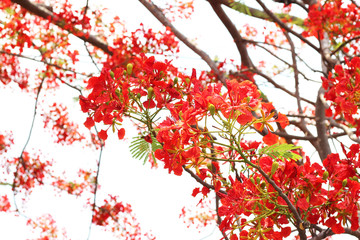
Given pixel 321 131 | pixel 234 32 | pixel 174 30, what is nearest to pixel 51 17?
pixel 174 30

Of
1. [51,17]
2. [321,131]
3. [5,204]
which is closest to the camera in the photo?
[321,131]

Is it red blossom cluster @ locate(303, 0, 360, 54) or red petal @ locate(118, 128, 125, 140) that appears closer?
red petal @ locate(118, 128, 125, 140)

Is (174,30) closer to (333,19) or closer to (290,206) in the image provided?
(333,19)

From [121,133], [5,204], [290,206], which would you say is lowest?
[290,206]

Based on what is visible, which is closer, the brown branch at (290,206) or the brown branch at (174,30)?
the brown branch at (290,206)

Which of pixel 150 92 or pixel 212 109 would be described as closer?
pixel 212 109

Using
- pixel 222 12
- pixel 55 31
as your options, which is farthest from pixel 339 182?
pixel 55 31

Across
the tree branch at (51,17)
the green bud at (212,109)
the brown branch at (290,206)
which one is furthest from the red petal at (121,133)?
the tree branch at (51,17)

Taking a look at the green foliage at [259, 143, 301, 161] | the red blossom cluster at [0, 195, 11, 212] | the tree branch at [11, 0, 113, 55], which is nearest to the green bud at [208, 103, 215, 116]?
the green foliage at [259, 143, 301, 161]

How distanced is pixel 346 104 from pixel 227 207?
0.81 meters

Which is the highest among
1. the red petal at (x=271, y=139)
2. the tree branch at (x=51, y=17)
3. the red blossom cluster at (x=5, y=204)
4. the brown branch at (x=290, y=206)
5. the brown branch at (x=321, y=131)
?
the tree branch at (x=51, y=17)

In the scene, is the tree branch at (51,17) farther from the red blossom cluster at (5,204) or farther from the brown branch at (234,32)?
the red blossom cluster at (5,204)

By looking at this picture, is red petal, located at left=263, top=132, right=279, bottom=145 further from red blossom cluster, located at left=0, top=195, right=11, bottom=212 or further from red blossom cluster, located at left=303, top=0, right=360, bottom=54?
red blossom cluster, located at left=0, top=195, right=11, bottom=212

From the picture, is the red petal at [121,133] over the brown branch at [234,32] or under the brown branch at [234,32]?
under
